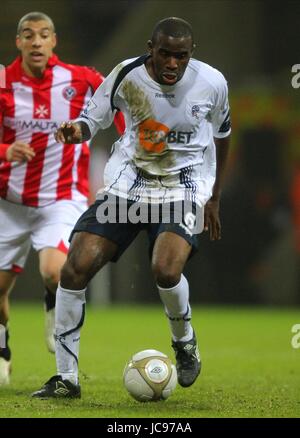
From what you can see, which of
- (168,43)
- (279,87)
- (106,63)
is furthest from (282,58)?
(168,43)

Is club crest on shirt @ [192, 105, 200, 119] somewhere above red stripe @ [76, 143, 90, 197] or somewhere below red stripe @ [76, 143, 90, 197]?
above

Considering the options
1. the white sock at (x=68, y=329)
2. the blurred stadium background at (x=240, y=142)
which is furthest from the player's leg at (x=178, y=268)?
the blurred stadium background at (x=240, y=142)

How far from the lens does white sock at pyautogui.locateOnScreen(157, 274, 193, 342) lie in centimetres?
564

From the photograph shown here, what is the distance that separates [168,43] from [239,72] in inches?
376

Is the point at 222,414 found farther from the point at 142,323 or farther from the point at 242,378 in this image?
the point at 142,323

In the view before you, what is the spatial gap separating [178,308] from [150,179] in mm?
757

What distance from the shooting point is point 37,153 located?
700 centimetres

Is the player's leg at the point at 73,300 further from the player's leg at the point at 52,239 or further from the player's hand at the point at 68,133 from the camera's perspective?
the player's leg at the point at 52,239

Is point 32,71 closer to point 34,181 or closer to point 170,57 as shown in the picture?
point 34,181

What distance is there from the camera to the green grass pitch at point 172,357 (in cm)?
533

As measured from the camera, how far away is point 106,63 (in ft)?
46.8

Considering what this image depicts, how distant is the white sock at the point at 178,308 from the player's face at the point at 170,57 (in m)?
1.14

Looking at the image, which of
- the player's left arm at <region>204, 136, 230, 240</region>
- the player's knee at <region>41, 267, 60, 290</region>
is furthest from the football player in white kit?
the player's knee at <region>41, 267, 60, 290</region>

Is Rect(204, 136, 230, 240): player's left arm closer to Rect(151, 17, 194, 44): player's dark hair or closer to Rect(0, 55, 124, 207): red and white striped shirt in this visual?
Rect(151, 17, 194, 44): player's dark hair
